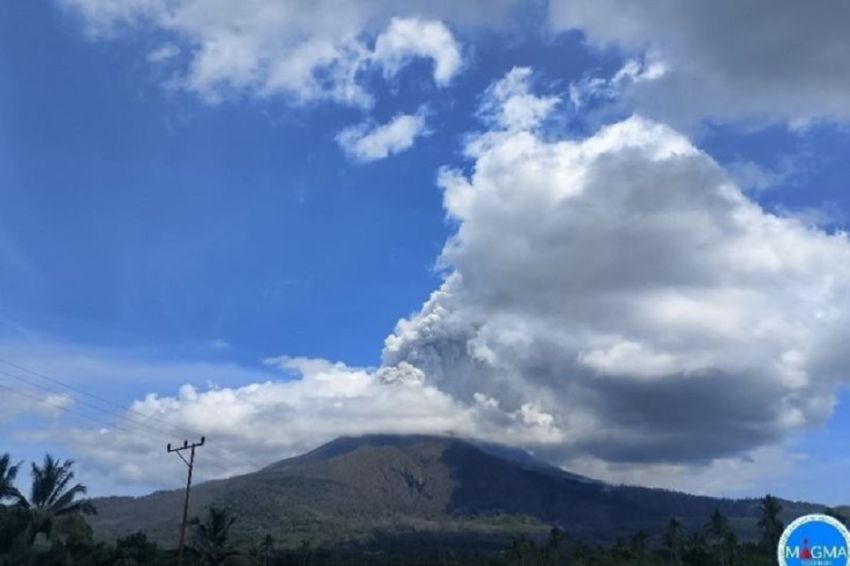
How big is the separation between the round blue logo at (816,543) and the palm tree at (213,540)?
57103 mm

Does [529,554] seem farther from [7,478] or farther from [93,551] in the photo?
[7,478]

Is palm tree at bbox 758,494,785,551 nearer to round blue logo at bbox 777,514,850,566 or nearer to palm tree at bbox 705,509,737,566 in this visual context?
palm tree at bbox 705,509,737,566

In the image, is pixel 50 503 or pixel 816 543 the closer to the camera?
pixel 816 543

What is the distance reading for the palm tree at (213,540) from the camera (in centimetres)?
6406

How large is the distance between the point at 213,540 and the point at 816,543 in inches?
2344

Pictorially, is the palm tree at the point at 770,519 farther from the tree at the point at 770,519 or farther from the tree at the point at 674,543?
the tree at the point at 674,543

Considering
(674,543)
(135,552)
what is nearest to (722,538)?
(674,543)

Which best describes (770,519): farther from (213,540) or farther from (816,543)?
(816,543)

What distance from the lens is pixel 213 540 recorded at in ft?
216

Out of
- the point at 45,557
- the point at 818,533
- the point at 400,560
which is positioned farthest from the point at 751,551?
the point at 818,533

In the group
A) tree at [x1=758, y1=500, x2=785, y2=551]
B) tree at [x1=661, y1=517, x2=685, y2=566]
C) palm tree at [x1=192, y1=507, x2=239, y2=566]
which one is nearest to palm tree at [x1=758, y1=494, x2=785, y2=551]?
tree at [x1=758, y1=500, x2=785, y2=551]

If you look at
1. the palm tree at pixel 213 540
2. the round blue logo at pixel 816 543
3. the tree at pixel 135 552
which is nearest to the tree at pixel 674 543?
the tree at pixel 135 552

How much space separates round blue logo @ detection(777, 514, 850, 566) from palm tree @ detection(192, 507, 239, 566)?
2248 inches

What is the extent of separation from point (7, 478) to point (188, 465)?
11656 mm
